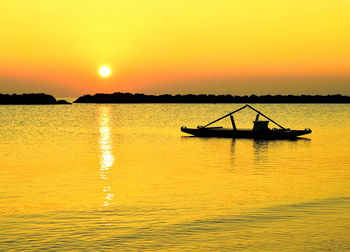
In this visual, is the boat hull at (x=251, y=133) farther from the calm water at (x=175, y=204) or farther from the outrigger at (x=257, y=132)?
the calm water at (x=175, y=204)

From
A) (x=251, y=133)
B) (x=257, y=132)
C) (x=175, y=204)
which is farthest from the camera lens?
(x=251, y=133)

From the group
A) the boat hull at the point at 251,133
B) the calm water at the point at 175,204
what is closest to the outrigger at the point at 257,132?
the boat hull at the point at 251,133

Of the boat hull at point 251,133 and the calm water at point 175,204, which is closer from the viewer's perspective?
the calm water at point 175,204

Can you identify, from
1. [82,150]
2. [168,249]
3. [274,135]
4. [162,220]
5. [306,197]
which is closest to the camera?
[168,249]

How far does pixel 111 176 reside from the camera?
29859 mm

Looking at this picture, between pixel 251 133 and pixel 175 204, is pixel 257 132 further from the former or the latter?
pixel 175 204

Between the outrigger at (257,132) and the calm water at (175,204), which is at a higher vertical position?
the outrigger at (257,132)

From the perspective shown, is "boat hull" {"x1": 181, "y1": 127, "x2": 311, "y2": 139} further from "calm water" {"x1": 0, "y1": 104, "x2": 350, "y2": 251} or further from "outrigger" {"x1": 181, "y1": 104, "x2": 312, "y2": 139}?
"calm water" {"x1": 0, "y1": 104, "x2": 350, "y2": 251}

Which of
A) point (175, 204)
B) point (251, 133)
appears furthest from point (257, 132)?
point (175, 204)

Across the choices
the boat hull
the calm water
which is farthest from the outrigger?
the calm water

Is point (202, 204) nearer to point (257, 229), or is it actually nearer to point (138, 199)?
point (138, 199)

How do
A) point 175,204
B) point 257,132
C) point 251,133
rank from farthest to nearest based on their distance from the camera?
point 251,133 → point 257,132 → point 175,204

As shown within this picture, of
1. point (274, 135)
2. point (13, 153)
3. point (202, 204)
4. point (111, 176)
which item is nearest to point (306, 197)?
point (202, 204)

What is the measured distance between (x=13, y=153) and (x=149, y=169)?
55.2 feet
